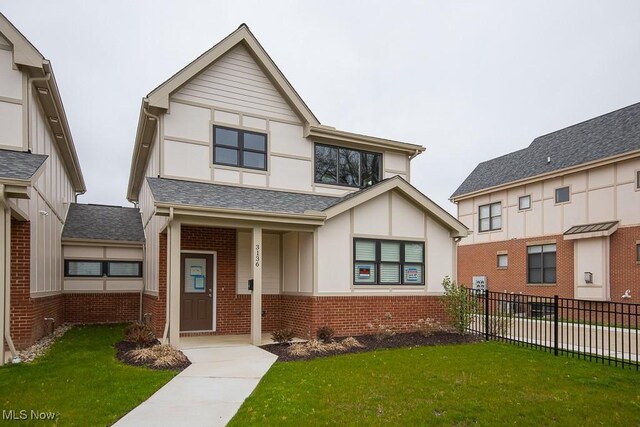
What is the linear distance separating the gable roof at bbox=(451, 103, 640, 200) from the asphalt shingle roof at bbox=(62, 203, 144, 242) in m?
17.6

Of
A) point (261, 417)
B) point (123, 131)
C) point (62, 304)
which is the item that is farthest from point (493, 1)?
point (123, 131)

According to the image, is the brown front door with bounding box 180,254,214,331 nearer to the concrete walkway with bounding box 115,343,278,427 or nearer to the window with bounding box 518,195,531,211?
the concrete walkway with bounding box 115,343,278,427

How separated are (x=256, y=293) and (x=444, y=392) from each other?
5.89 metres

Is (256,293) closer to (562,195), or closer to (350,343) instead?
(350,343)

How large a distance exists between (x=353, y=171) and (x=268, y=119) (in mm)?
3454

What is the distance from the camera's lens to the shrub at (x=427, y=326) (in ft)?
44.0

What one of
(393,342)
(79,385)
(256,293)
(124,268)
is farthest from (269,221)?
(124,268)

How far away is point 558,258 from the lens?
2116cm

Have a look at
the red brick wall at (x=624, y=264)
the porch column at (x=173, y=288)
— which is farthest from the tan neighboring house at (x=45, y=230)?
the red brick wall at (x=624, y=264)

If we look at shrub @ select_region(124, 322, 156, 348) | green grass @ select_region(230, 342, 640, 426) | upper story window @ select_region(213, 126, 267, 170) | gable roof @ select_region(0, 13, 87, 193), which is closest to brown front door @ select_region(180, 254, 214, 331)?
shrub @ select_region(124, 322, 156, 348)

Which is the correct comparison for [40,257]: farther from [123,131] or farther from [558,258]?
[123,131]

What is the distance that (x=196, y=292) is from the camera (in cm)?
1368

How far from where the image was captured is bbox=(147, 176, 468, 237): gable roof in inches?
465

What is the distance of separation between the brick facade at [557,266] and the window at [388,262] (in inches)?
364
